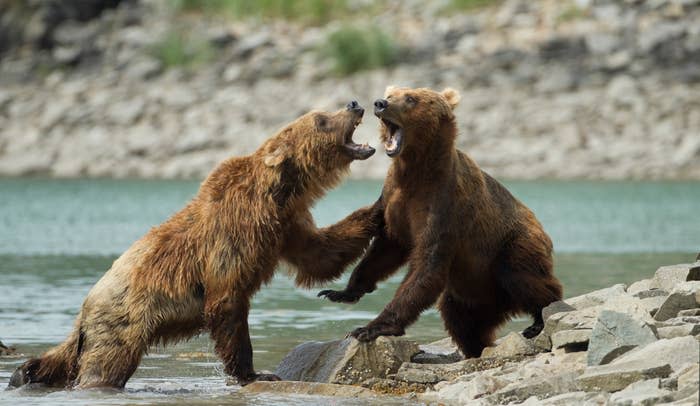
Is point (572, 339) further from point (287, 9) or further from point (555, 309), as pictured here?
point (287, 9)

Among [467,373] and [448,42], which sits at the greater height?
[448,42]

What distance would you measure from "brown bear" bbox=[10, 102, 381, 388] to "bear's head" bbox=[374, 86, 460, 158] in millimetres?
345

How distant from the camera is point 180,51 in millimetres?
58594

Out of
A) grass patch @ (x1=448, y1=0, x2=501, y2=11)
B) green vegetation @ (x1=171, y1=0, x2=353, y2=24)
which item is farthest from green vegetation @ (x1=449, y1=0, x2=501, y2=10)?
green vegetation @ (x1=171, y1=0, x2=353, y2=24)

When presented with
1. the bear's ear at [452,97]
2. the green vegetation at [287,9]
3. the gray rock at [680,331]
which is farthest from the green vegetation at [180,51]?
the gray rock at [680,331]

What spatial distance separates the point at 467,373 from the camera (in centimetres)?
926

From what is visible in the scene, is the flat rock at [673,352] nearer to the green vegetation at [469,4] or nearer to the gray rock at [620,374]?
the gray rock at [620,374]

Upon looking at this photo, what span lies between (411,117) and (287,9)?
55.8 m

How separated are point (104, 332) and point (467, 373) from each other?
2.50 metres

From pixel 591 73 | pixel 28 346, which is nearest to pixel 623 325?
pixel 28 346

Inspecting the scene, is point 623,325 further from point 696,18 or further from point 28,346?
point 696,18

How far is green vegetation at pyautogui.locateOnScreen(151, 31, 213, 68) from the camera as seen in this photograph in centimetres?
5822

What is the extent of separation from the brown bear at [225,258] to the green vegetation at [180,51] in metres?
48.7

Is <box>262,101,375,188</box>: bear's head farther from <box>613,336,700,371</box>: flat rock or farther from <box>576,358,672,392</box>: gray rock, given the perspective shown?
<box>613,336,700,371</box>: flat rock
